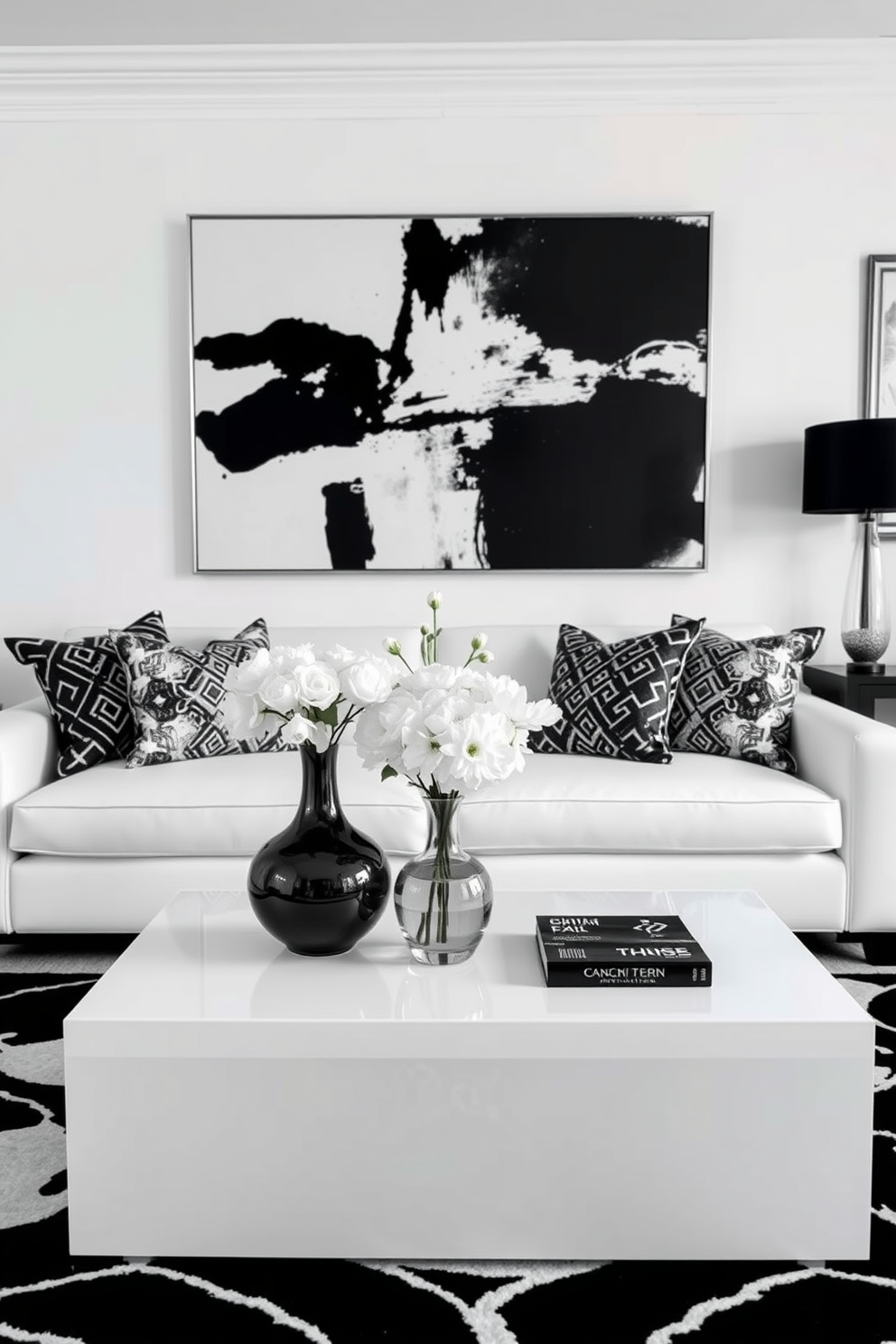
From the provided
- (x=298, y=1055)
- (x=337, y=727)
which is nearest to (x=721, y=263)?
(x=337, y=727)

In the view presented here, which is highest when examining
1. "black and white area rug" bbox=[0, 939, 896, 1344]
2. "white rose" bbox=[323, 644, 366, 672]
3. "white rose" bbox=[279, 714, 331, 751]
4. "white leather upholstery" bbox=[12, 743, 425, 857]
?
"white rose" bbox=[323, 644, 366, 672]

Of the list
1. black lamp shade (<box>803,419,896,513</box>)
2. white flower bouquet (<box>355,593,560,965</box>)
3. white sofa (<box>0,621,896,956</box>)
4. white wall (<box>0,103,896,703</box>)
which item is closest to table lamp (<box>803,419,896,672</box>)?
black lamp shade (<box>803,419,896,513</box>)

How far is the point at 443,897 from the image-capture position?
1663 millimetres

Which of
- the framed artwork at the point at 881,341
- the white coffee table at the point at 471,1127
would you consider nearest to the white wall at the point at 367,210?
the framed artwork at the point at 881,341

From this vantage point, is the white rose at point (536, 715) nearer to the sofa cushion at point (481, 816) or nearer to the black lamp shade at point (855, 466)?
the sofa cushion at point (481, 816)

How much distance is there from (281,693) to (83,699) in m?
1.64

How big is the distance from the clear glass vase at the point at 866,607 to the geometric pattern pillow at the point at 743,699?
43 cm

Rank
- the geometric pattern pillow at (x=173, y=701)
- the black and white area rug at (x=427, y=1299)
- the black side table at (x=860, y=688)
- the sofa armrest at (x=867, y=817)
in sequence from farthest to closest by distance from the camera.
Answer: the black side table at (x=860, y=688), the geometric pattern pillow at (x=173, y=701), the sofa armrest at (x=867, y=817), the black and white area rug at (x=427, y=1299)

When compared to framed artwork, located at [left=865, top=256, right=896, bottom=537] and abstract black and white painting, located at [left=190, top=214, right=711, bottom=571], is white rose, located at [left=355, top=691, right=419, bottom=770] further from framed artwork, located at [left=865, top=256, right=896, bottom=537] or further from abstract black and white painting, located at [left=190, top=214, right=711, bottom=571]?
framed artwork, located at [left=865, top=256, right=896, bottom=537]

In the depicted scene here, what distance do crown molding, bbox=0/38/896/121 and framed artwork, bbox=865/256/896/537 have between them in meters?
0.56

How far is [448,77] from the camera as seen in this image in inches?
143

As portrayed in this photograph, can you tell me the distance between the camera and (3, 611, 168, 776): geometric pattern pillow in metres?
3.02

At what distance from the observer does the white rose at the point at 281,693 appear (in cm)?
160

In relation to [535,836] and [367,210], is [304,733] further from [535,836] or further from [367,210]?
[367,210]
